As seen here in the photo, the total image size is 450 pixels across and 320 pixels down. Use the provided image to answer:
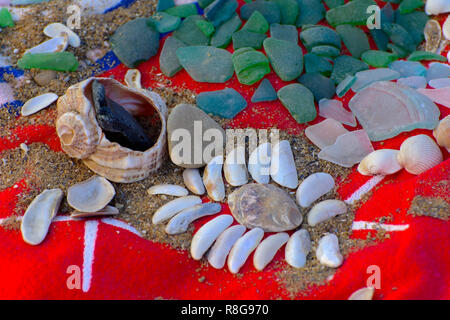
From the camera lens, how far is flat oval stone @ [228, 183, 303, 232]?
4.12 feet

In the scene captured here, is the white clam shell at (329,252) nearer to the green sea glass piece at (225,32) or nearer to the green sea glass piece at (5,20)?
the green sea glass piece at (225,32)

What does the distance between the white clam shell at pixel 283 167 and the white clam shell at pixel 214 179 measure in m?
0.16

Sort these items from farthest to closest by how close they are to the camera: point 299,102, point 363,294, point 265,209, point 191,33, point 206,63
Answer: point 191,33 → point 206,63 → point 299,102 → point 265,209 → point 363,294

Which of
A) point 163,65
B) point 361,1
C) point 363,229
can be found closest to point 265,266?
point 363,229

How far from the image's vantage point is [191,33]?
1764 mm

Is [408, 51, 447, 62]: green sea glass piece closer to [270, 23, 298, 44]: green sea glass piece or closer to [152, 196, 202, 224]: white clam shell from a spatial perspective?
[270, 23, 298, 44]: green sea glass piece

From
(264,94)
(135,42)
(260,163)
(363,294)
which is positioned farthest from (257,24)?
(363,294)

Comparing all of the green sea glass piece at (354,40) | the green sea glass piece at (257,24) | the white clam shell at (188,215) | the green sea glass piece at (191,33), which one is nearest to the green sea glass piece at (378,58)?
the green sea glass piece at (354,40)

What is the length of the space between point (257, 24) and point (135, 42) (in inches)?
18.3

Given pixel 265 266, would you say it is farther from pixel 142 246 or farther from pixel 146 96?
pixel 146 96

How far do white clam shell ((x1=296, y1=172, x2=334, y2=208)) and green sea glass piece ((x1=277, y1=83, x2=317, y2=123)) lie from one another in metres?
0.24

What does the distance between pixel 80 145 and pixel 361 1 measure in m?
1.22

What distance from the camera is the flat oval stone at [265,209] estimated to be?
1.25m

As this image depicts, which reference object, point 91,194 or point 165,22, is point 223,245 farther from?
point 165,22
